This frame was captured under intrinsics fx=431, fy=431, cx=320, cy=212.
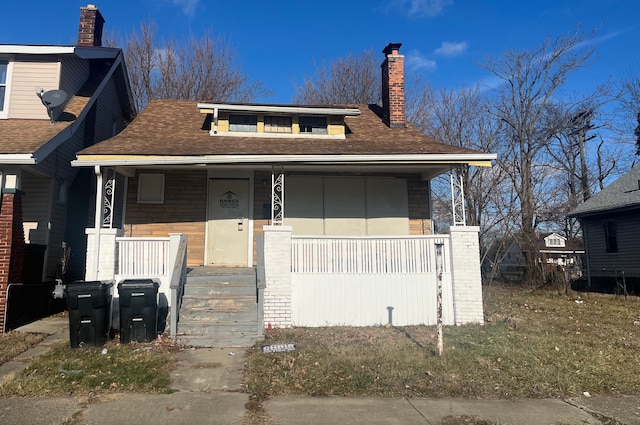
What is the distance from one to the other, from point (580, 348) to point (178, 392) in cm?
619

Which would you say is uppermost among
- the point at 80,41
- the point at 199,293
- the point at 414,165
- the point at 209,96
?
the point at 209,96

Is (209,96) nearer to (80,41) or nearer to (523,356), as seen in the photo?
(80,41)

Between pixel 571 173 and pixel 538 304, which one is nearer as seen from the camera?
pixel 538 304

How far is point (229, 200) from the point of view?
10805mm

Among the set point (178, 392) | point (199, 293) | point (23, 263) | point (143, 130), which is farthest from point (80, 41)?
point (178, 392)

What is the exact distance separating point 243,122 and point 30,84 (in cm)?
566

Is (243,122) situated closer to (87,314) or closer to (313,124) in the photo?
(313,124)

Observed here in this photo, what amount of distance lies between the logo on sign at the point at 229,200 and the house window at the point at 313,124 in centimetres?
264

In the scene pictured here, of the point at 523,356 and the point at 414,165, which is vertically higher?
the point at 414,165

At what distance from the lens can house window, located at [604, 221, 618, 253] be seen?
18859mm

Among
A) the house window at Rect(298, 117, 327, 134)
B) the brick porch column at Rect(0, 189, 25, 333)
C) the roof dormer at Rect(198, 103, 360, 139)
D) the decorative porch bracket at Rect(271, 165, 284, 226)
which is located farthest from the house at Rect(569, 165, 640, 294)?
the brick porch column at Rect(0, 189, 25, 333)

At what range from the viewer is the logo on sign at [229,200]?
424 inches

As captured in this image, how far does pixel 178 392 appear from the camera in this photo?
16.3 feet

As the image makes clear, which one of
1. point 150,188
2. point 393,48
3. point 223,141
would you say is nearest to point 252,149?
point 223,141
